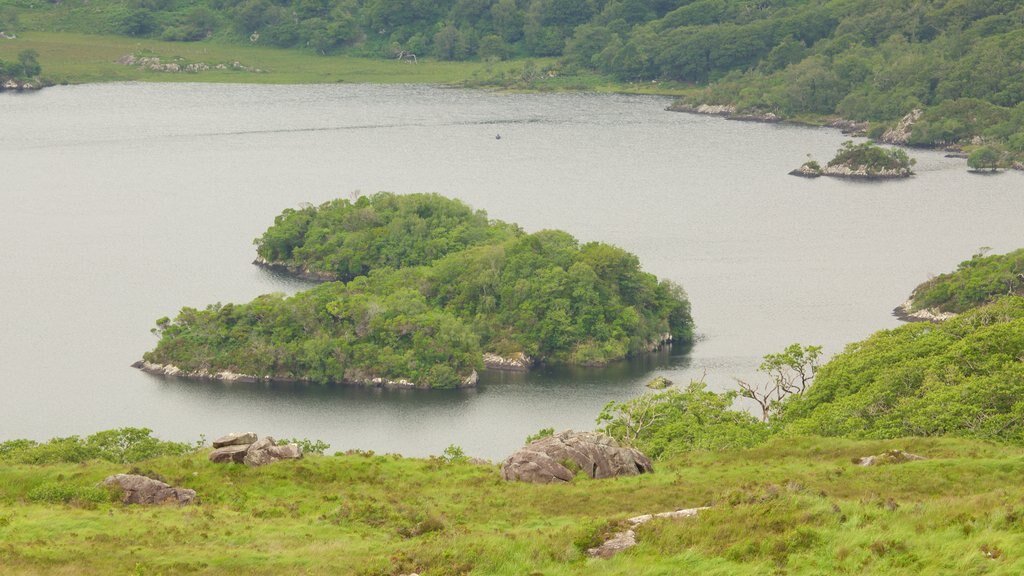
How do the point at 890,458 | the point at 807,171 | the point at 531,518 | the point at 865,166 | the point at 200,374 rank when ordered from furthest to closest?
the point at 865,166
the point at 807,171
the point at 200,374
the point at 890,458
the point at 531,518

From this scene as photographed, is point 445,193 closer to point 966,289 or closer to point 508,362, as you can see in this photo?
point 508,362

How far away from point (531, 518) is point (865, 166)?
138619 millimetres

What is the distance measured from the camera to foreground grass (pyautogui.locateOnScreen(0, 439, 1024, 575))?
33.4m

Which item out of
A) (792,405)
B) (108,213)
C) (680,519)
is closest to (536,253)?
(792,405)

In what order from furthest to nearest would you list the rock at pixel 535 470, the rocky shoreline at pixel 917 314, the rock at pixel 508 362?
the rocky shoreline at pixel 917 314 < the rock at pixel 508 362 < the rock at pixel 535 470

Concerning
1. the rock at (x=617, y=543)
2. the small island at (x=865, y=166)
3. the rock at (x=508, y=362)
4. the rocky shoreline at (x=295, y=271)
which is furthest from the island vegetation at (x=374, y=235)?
the rock at (x=617, y=543)

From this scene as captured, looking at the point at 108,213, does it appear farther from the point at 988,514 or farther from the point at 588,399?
the point at 988,514

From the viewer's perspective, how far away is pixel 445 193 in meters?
160

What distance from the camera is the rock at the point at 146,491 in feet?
147

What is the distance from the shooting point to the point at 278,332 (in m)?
98.0

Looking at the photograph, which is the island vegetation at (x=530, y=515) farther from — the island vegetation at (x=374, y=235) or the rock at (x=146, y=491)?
the island vegetation at (x=374, y=235)

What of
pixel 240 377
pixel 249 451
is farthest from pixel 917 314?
pixel 249 451

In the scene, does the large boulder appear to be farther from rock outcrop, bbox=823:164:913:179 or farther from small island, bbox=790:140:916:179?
rock outcrop, bbox=823:164:913:179

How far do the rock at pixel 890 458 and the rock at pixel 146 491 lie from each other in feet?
67.6
